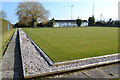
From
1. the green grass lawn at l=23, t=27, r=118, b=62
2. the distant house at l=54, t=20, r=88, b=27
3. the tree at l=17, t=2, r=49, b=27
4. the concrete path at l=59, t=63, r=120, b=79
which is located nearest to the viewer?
the concrete path at l=59, t=63, r=120, b=79

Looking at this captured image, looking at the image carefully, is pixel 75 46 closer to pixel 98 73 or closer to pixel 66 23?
pixel 98 73

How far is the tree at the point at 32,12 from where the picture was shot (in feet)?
97.0

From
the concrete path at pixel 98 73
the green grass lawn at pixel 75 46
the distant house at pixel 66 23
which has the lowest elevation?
the concrete path at pixel 98 73

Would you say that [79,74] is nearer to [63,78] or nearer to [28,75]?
[63,78]

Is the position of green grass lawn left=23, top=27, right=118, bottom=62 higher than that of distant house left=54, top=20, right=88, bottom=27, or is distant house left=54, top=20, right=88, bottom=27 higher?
distant house left=54, top=20, right=88, bottom=27

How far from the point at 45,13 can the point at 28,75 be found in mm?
31135

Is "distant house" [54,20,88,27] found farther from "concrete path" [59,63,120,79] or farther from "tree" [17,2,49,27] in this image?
"concrete path" [59,63,120,79]

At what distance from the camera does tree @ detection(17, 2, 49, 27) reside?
97.0 feet

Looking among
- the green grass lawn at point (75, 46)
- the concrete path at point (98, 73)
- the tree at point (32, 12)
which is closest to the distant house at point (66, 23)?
the tree at point (32, 12)

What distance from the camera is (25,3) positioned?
29.8 m

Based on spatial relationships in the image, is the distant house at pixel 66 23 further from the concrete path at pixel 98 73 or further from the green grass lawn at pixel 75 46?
the concrete path at pixel 98 73

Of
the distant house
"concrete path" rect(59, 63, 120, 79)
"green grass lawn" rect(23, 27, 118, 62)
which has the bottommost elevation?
"concrete path" rect(59, 63, 120, 79)

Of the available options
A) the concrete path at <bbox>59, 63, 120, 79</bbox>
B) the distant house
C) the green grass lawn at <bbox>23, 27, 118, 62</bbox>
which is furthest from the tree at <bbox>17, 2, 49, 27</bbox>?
the concrete path at <bbox>59, 63, 120, 79</bbox>

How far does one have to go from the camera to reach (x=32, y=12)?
30.5 meters
